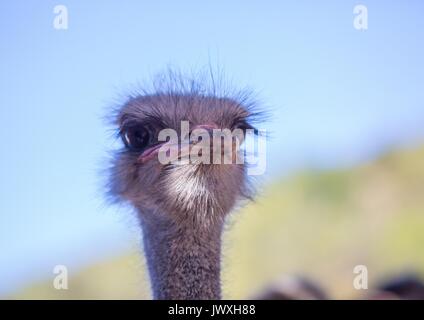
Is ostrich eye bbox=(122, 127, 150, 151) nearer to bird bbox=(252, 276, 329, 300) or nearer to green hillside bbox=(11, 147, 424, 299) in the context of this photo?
bird bbox=(252, 276, 329, 300)

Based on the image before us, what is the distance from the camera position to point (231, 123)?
4668 mm

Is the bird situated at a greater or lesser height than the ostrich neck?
lesser

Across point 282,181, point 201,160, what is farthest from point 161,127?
point 282,181

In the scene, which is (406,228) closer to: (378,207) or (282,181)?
(378,207)

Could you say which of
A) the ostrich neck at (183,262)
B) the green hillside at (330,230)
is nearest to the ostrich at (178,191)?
the ostrich neck at (183,262)

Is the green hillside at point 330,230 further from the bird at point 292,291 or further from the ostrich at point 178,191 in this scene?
the ostrich at point 178,191

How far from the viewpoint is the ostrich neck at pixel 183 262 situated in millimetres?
4469

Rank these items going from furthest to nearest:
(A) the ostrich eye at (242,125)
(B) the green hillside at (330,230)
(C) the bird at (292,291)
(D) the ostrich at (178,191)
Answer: (B) the green hillside at (330,230), (C) the bird at (292,291), (A) the ostrich eye at (242,125), (D) the ostrich at (178,191)

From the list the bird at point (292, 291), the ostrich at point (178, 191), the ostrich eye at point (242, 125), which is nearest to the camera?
the ostrich at point (178, 191)

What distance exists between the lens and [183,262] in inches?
178

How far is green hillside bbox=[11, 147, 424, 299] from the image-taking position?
13.7 m

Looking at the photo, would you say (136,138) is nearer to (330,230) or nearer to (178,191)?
(178,191)

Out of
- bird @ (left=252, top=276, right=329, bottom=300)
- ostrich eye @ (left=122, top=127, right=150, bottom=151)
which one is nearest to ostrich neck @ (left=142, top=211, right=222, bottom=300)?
ostrich eye @ (left=122, top=127, right=150, bottom=151)
